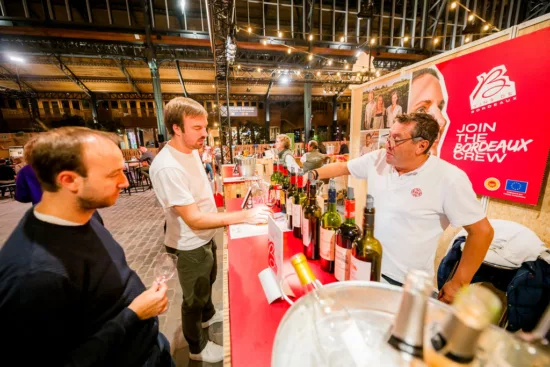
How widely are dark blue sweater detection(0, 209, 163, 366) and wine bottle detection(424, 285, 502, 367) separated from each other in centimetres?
114

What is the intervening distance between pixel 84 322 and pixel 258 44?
11474 mm

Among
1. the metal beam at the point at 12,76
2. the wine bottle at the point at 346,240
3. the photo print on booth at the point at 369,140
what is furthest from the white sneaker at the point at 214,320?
the metal beam at the point at 12,76

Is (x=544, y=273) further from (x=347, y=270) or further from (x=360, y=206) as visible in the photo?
(x=360, y=206)

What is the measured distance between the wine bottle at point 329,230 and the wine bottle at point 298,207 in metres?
0.32

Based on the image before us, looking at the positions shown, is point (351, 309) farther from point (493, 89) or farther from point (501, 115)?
point (493, 89)

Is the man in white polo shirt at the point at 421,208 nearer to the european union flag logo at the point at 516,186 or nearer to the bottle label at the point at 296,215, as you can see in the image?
the bottle label at the point at 296,215

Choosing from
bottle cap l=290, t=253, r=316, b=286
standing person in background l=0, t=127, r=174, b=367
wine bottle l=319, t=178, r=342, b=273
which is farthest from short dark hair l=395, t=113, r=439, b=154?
standing person in background l=0, t=127, r=174, b=367

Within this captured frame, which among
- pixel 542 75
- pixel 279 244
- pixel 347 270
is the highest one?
pixel 542 75

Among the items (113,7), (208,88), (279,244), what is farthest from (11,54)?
(279,244)

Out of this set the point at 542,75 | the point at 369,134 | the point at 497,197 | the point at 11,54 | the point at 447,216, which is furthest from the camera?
the point at 11,54

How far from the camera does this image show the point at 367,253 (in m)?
0.92

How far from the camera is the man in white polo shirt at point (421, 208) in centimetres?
131

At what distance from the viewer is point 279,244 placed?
1008 millimetres

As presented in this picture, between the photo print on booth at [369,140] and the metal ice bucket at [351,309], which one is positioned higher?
the photo print on booth at [369,140]
